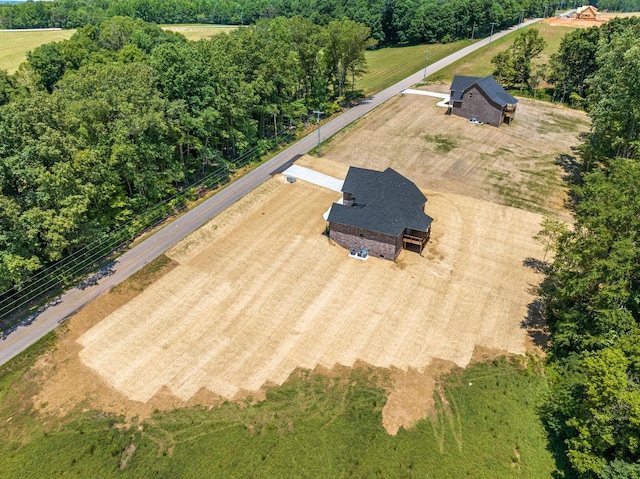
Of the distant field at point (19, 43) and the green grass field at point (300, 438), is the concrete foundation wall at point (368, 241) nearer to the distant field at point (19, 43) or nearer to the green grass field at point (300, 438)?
the green grass field at point (300, 438)

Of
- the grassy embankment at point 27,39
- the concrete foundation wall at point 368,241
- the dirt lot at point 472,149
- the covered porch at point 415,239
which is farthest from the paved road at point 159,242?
the grassy embankment at point 27,39

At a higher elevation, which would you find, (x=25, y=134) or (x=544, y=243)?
(x=25, y=134)

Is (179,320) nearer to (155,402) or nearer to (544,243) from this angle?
(155,402)

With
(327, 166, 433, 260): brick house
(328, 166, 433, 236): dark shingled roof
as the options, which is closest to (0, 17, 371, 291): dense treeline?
(328, 166, 433, 236): dark shingled roof

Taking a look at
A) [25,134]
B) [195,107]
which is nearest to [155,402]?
[25,134]

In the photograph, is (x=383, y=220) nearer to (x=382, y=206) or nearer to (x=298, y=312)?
(x=382, y=206)

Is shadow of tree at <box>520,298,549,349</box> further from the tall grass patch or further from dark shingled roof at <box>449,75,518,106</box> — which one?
dark shingled roof at <box>449,75,518,106</box>
